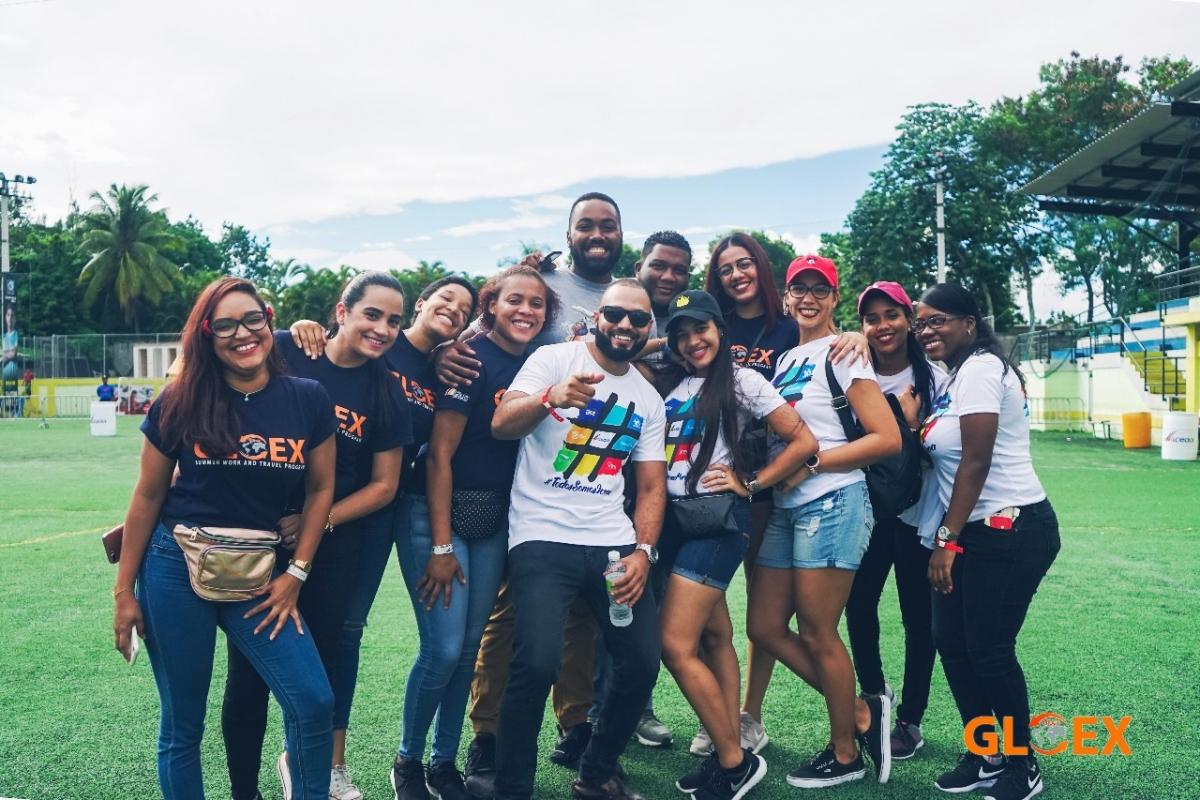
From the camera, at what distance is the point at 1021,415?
12.8ft

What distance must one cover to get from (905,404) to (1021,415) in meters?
0.49

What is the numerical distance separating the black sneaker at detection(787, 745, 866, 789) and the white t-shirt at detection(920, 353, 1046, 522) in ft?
3.86

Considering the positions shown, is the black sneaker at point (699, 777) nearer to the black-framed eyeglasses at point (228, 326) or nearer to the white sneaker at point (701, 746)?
the white sneaker at point (701, 746)

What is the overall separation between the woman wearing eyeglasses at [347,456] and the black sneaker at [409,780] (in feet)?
0.70

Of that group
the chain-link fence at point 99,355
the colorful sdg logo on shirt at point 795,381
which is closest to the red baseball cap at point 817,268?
the colorful sdg logo on shirt at point 795,381

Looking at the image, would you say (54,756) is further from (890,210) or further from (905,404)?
(890,210)

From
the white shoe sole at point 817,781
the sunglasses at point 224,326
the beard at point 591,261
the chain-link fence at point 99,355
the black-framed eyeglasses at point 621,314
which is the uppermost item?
the chain-link fence at point 99,355

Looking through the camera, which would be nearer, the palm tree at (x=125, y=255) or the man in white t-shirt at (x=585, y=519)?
the man in white t-shirt at (x=585, y=519)

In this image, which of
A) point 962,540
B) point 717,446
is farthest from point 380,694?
point 962,540

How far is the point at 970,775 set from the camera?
3908mm

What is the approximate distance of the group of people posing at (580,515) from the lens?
3.09 meters

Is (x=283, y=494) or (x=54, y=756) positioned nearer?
(x=283, y=494)

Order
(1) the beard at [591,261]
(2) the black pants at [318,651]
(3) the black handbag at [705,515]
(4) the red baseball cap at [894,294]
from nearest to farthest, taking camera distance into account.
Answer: (2) the black pants at [318,651] < (3) the black handbag at [705,515] < (4) the red baseball cap at [894,294] < (1) the beard at [591,261]

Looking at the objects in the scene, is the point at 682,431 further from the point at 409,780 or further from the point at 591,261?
the point at 409,780
